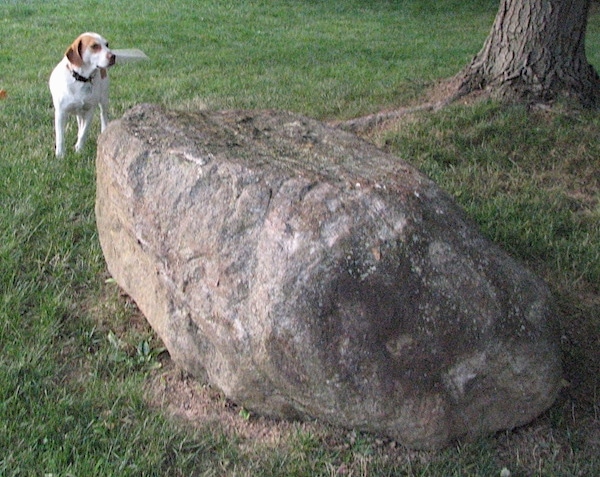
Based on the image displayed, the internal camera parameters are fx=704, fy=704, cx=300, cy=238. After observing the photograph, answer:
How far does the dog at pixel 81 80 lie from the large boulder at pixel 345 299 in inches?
90.9

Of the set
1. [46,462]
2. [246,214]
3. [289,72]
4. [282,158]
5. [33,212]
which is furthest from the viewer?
[289,72]

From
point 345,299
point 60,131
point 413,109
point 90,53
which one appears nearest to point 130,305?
point 345,299

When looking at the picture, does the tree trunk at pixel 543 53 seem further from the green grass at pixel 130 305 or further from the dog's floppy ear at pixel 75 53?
the dog's floppy ear at pixel 75 53

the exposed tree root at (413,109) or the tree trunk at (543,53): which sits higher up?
the tree trunk at (543,53)

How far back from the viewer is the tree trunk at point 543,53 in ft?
19.6

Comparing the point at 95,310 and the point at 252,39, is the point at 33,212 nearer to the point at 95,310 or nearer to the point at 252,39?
the point at 95,310

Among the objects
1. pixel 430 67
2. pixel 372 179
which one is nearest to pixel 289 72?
pixel 430 67

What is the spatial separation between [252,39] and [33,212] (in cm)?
683

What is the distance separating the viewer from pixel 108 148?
11.5 ft

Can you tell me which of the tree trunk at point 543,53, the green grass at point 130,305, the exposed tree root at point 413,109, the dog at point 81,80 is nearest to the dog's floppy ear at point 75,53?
the dog at point 81,80

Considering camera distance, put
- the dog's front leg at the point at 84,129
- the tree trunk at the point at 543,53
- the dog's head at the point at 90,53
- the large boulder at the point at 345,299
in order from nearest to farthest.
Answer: the large boulder at the point at 345,299, the dog's head at the point at 90,53, the dog's front leg at the point at 84,129, the tree trunk at the point at 543,53

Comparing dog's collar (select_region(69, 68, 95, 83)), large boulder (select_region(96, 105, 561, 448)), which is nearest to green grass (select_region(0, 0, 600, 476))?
large boulder (select_region(96, 105, 561, 448))

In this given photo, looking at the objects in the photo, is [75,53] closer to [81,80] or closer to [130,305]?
[81,80]

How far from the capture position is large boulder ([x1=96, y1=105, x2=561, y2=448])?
8.57ft
